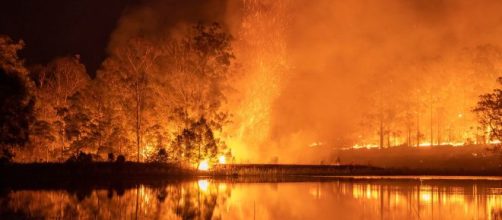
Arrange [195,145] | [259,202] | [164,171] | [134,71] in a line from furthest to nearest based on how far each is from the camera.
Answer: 1. [134,71]
2. [195,145]
3. [164,171]
4. [259,202]

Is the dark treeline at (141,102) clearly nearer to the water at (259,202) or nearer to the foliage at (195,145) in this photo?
the foliage at (195,145)

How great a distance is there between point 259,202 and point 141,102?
29201 mm

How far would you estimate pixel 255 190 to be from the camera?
33562 millimetres

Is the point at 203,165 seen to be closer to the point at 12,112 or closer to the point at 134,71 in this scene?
the point at 134,71

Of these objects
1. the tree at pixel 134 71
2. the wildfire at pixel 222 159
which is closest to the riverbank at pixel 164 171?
the wildfire at pixel 222 159

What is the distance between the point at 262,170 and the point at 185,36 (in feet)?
46.6

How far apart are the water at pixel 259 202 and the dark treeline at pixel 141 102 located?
50.1 feet

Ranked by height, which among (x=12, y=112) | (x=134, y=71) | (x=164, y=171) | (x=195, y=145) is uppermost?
(x=134, y=71)

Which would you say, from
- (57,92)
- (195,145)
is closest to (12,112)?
(195,145)

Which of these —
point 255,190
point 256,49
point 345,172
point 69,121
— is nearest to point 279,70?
point 256,49

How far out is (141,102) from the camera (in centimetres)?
5388

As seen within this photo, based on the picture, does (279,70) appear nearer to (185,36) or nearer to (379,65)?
(185,36)

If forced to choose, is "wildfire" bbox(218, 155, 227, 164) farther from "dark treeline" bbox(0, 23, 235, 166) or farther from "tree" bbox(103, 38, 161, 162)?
"tree" bbox(103, 38, 161, 162)

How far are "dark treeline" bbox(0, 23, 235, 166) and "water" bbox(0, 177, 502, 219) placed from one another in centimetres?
1528
